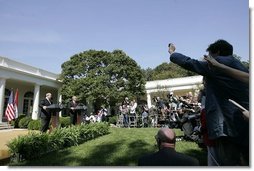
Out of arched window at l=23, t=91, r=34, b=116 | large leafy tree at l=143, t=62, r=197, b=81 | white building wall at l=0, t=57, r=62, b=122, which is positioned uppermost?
large leafy tree at l=143, t=62, r=197, b=81

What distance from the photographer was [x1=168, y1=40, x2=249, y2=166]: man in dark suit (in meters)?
2.02

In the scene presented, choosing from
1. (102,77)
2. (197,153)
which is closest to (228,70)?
(197,153)

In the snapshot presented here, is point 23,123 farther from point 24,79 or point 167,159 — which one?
point 167,159

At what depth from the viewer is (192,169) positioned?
196 centimetres

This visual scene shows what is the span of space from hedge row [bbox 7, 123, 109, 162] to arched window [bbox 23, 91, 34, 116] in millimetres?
12682

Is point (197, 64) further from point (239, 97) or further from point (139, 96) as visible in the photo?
point (139, 96)

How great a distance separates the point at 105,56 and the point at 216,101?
17.1 meters

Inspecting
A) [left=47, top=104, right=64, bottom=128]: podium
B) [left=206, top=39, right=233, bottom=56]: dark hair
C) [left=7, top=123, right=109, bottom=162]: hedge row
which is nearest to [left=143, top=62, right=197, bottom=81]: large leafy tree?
[left=47, top=104, right=64, bottom=128]: podium

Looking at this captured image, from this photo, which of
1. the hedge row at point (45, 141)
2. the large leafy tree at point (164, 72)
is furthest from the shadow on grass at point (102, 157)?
the large leafy tree at point (164, 72)

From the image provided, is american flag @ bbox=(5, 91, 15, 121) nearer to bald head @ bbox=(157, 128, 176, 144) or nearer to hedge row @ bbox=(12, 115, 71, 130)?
hedge row @ bbox=(12, 115, 71, 130)

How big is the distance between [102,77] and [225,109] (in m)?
16.3

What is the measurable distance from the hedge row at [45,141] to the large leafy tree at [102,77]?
11487mm

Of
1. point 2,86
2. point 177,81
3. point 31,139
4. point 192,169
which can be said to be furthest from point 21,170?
point 177,81

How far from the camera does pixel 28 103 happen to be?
18203 mm
